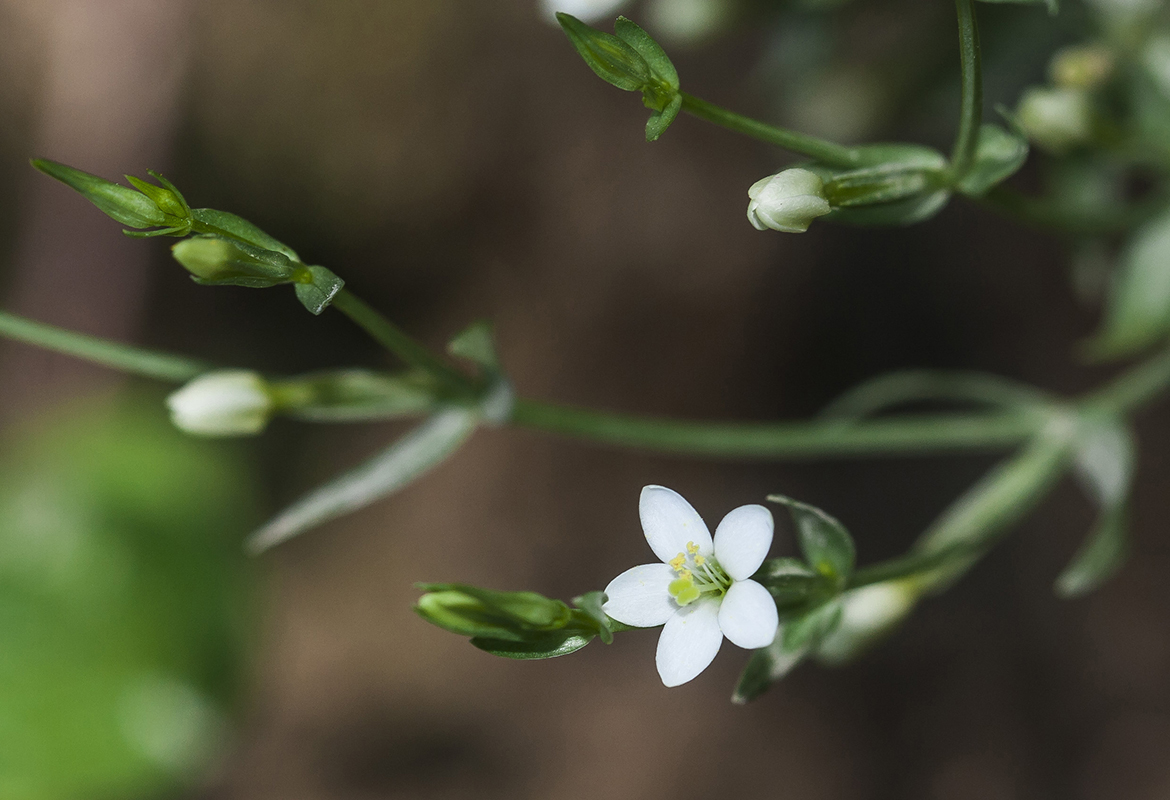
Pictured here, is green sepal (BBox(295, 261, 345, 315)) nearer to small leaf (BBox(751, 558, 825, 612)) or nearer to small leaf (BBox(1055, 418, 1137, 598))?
small leaf (BBox(751, 558, 825, 612))

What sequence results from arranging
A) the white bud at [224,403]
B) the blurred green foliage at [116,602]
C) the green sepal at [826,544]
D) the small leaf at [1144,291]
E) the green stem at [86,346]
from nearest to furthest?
1. the green sepal at [826,544]
2. the green stem at [86,346]
3. the white bud at [224,403]
4. the small leaf at [1144,291]
5. the blurred green foliage at [116,602]

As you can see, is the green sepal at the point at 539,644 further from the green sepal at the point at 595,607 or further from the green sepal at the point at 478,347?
the green sepal at the point at 478,347

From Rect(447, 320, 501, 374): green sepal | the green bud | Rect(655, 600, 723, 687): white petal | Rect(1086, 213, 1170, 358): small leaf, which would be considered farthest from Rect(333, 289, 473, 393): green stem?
Rect(1086, 213, 1170, 358): small leaf

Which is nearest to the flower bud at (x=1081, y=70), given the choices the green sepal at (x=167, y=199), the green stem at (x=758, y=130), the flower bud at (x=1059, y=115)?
the flower bud at (x=1059, y=115)

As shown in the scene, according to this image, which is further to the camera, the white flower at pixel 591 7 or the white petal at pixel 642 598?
the white flower at pixel 591 7

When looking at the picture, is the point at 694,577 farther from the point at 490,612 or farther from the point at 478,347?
the point at 478,347

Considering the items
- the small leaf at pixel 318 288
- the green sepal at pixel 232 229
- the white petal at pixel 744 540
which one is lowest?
the white petal at pixel 744 540
